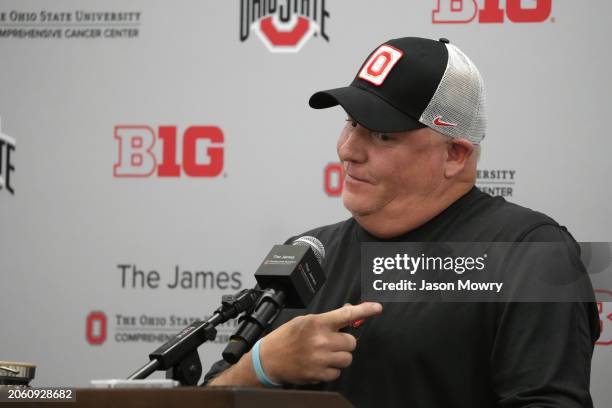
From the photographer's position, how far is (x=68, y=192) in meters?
3.08

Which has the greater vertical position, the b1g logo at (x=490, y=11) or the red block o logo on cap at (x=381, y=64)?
the b1g logo at (x=490, y=11)

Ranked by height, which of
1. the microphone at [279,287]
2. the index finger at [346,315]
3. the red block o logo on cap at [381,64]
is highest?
the red block o logo on cap at [381,64]

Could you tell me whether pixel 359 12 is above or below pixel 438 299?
above

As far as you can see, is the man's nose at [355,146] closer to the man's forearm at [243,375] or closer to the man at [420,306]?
the man at [420,306]

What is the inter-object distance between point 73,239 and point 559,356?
2055 mm

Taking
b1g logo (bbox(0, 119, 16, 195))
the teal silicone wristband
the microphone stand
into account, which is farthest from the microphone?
b1g logo (bbox(0, 119, 16, 195))

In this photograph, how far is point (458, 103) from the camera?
1.88 meters

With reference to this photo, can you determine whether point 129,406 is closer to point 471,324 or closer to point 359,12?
point 471,324

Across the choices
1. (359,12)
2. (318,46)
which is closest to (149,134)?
(318,46)

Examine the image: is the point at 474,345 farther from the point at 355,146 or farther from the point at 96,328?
the point at 96,328

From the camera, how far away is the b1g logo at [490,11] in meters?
2.85

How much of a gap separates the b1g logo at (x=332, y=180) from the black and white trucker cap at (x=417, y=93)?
97 cm

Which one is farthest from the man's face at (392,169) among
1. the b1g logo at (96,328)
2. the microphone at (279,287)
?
the b1g logo at (96,328)

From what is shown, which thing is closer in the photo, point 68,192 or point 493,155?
point 493,155
